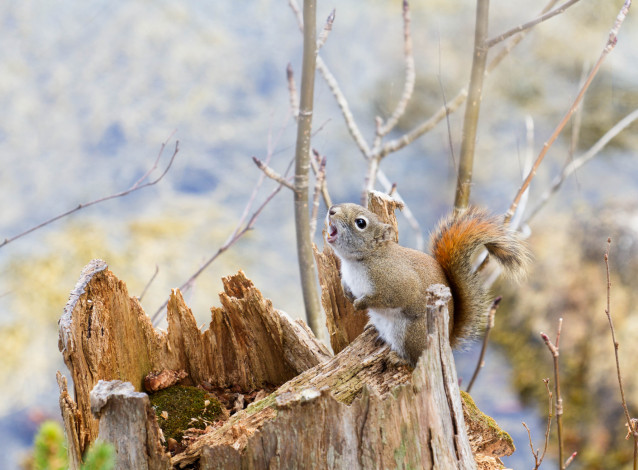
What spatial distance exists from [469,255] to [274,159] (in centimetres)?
132

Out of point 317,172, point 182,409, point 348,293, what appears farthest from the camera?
point 317,172

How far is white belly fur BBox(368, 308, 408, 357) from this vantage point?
124 centimetres

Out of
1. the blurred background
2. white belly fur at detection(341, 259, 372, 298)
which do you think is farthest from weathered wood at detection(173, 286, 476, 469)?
the blurred background

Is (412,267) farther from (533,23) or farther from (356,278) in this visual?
(533,23)

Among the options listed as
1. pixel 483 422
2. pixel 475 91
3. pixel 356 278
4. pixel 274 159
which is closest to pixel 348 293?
pixel 356 278

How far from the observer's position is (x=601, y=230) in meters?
2.75

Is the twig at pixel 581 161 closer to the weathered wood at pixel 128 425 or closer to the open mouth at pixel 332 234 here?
the open mouth at pixel 332 234

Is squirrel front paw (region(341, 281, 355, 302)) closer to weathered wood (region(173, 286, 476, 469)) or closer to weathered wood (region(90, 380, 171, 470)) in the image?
weathered wood (region(173, 286, 476, 469))

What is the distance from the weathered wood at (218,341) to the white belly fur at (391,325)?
15cm

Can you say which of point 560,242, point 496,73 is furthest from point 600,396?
point 496,73

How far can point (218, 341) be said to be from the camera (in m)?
1.39

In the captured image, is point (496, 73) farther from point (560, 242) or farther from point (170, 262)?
point (170, 262)

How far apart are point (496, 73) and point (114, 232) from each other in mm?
1777

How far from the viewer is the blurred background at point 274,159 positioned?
243cm
